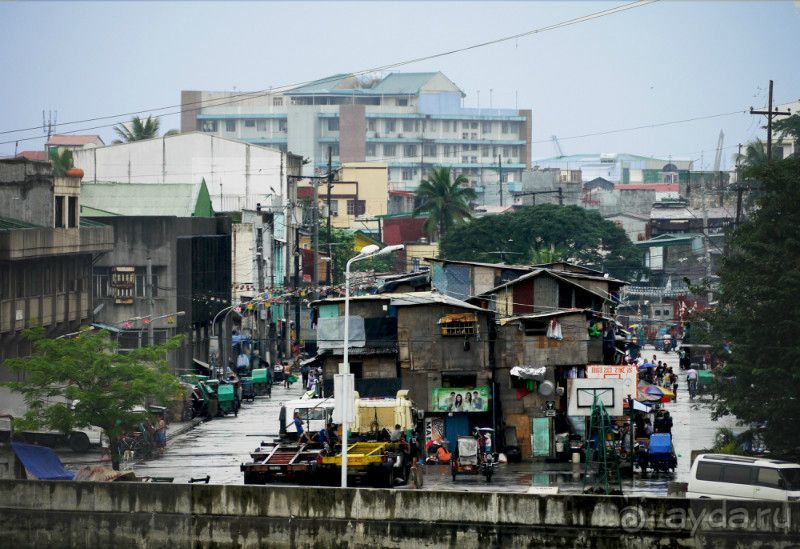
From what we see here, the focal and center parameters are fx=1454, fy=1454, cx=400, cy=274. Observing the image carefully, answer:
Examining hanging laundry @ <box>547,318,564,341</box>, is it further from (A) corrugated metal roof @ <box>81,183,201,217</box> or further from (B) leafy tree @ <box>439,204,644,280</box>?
(B) leafy tree @ <box>439,204,644,280</box>

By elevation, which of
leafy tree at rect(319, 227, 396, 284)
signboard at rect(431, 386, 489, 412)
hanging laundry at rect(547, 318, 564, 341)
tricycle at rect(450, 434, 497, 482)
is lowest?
tricycle at rect(450, 434, 497, 482)

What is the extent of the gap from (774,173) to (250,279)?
178ft

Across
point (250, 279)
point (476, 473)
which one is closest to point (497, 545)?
point (476, 473)

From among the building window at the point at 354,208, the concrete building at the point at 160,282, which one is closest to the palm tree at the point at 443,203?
the building window at the point at 354,208

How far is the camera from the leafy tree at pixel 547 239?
127 metres

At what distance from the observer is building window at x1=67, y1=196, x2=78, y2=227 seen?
71.8 metres

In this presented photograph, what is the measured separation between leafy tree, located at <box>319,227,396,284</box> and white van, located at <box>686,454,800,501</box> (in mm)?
85209

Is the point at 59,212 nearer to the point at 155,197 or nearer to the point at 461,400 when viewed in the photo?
the point at 155,197

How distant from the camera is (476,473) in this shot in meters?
43.7

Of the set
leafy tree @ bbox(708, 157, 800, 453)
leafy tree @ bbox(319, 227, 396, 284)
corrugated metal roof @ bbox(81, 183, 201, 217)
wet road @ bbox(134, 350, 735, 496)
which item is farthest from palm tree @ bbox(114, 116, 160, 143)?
leafy tree @ bbox(708, 157, 800, 453)

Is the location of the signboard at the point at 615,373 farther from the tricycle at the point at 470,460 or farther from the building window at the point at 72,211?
the building window at the point at 72,211

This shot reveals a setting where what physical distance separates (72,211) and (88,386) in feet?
79.2

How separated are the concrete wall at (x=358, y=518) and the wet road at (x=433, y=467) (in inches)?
235

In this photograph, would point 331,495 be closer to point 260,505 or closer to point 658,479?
point 260,505
